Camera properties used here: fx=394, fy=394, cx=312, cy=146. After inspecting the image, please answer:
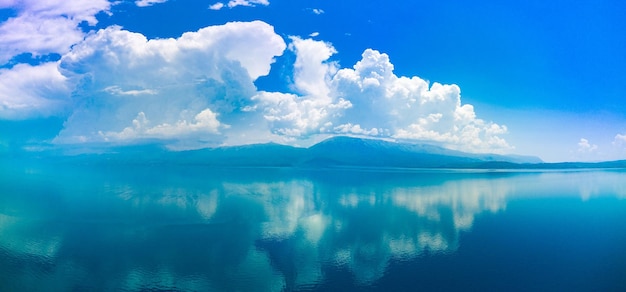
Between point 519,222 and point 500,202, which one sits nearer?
point 519,222

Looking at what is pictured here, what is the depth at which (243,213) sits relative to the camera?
46.4 meters

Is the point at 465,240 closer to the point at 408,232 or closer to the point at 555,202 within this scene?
the point at 408,232

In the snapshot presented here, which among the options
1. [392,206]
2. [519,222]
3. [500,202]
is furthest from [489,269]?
[500,202]

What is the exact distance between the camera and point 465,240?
34.3 meters

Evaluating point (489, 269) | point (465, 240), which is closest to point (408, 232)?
point (465, 240)

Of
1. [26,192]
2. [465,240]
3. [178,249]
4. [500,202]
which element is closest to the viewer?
[178,249]

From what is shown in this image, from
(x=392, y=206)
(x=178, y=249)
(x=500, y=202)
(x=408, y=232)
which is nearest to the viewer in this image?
(x=178, y=249)

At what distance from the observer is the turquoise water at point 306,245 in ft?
80.0

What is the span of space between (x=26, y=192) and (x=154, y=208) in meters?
30.9

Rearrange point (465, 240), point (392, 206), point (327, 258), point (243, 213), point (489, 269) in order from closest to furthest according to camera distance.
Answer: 1. point (489, 269)
2. point (327, 258)
3. point (465, 240)
4. point (243, 213)
5. point (392, 206)

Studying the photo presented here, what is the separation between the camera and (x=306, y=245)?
3198 cm

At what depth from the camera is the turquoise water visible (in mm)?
24375

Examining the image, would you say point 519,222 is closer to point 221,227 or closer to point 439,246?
point 439,246

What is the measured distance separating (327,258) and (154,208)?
29.3 m
